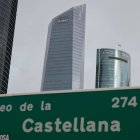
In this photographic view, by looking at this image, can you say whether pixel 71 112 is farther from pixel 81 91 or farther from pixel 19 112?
pixel 19 112

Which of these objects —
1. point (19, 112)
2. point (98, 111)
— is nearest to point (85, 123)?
point (98, 111)

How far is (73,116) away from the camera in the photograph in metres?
6.55

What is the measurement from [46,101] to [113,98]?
1.16 m

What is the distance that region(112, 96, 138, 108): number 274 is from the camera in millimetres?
6316

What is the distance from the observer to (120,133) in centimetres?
612

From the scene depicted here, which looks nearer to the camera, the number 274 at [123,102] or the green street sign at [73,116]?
the green street sign at [73,116]

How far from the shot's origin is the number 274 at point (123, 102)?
249 inches

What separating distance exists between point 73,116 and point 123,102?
2.66ft

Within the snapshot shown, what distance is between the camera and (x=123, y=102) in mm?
6402

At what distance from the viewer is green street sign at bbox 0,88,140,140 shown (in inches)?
245

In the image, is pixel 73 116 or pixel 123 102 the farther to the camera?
pixel 73 116

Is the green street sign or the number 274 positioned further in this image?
the number 274

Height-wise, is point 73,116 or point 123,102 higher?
point 123,102

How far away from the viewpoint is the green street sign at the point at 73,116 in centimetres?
621
